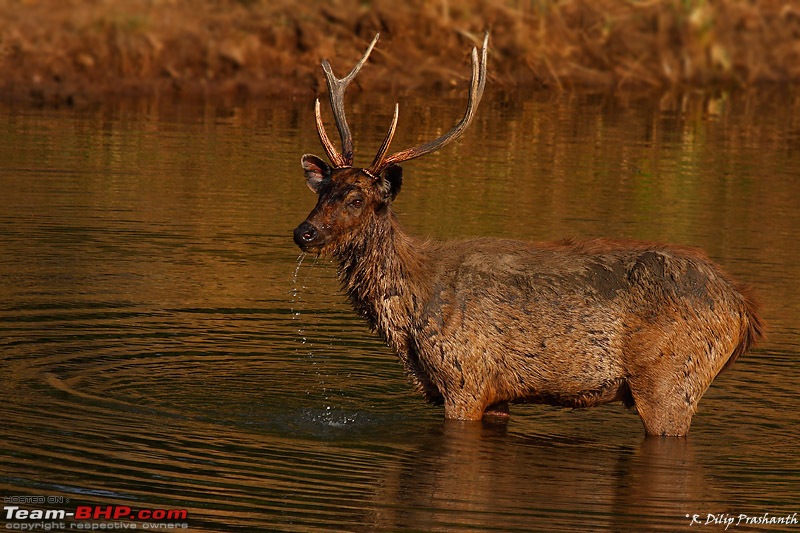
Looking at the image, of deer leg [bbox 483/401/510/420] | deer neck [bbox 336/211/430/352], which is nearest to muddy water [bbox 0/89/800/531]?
deer leg [bbox 483/401/510/420]

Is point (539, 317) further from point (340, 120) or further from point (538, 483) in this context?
point (340, 120)

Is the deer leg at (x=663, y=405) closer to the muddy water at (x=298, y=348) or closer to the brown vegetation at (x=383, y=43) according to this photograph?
the muddy water at (x=298, y=348)

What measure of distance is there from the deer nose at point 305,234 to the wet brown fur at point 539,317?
3 centimetres

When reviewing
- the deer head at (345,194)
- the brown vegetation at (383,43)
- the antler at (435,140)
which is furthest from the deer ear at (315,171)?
the brown vegetation at (383,43)

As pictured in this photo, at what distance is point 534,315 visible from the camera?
1054 centimetres

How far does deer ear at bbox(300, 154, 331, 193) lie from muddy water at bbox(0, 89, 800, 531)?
154 cm

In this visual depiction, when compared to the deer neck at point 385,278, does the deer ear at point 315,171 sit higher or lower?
higher

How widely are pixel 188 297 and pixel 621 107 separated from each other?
57.1 ft

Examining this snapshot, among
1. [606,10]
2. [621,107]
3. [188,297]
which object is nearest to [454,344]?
[188,297]

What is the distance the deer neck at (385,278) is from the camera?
10.6m

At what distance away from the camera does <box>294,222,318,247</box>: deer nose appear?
10164mm

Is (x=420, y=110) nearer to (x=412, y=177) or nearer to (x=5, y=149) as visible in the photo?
(x=412, y=177)
